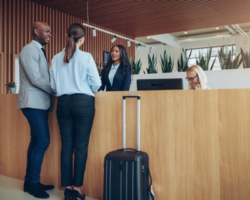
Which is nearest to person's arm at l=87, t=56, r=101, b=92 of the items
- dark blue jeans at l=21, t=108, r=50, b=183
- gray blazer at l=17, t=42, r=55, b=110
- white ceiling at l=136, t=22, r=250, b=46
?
gray blazer at l=17, t=42, r=55, b=110

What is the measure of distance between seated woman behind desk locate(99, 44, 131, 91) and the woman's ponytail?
698 millimetres

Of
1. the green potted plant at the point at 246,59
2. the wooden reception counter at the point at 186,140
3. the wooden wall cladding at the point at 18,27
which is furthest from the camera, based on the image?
the wooden wall cladding at the point at 18,27

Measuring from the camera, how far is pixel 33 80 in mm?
2037

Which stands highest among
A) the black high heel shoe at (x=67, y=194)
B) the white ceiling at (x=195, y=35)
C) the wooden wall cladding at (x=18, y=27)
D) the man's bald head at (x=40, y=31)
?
the white ceiling at (x=195, y=35)

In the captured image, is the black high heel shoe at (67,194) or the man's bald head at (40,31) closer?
the black high heel shoe at (67,194)

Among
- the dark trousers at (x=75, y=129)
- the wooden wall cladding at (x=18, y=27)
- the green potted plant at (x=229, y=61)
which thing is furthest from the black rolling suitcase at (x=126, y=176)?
the wooden wall cladding at (x=18, y=27)

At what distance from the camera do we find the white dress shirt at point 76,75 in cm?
190

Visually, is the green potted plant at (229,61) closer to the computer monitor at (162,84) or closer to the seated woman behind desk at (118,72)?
the computer monitor at (162,84)

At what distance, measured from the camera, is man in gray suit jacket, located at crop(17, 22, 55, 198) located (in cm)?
206

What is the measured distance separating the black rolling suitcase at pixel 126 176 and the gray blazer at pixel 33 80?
0.82m

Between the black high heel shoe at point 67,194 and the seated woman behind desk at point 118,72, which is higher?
the seated woman behind desk at point 118,72

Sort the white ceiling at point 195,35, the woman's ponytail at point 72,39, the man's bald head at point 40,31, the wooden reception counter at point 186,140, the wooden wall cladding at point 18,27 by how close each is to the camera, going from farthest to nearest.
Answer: the white ceiling at point 195,35
the wooden wall cladding at point 18,27
the man's bald head at point 40,31
the woman's ponytail at point 72,39
the wooden reception counter at point 186,140

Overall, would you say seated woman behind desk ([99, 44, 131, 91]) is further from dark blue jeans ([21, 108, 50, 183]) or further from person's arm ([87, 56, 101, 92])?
dark blue jeans ([21, 108, 50, 183])

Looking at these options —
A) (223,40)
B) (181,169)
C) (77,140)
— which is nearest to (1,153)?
(77,140)
